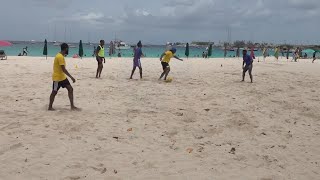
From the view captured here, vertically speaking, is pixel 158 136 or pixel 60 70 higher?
pixel 60 70

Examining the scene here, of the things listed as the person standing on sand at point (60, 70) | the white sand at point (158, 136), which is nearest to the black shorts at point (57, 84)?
the person standing on sand at point (60, 70)

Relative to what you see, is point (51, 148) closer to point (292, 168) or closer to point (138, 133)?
point (138, 133)

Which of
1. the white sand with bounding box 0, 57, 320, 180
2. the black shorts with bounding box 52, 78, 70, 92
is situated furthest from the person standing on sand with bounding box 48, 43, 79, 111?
the white sand with bounding box 0, 57, 320, 180

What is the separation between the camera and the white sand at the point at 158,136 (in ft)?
16.0

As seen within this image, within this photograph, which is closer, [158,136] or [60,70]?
[158,136]

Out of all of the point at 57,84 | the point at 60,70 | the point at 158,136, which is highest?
the point at 60,70

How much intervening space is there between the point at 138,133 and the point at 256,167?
2.32 meters

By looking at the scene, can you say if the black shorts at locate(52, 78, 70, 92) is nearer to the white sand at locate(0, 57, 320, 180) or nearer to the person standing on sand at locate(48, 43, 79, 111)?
the person standing on sand at locate(48, 43, 79, 111)

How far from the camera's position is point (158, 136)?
21.0ft

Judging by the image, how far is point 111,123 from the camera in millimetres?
7137

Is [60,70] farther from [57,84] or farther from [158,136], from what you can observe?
[158,136]

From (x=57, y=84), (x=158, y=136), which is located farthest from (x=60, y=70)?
(x=158, y=136)

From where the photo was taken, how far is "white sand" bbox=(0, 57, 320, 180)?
486cm

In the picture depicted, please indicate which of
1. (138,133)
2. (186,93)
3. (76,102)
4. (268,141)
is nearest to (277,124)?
(268,141)
